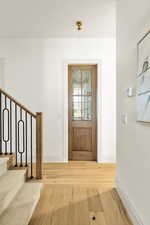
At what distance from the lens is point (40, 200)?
2725 millimetres

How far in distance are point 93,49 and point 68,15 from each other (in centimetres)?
124

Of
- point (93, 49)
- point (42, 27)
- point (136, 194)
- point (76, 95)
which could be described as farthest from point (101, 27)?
point (136, 194)

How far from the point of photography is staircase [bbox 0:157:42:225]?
6.82ft

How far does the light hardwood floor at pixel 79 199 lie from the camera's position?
228cm

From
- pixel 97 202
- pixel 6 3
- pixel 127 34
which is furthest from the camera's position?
pixel 6 3

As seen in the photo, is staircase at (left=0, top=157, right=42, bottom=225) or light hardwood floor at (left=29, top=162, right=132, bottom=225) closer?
staircase at (left=0, top=157, right=42, bottom=225)

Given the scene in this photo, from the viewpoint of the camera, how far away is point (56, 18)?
12.0ft

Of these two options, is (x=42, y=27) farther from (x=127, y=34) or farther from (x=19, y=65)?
(x=127, y=34)

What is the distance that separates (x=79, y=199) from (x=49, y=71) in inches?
115

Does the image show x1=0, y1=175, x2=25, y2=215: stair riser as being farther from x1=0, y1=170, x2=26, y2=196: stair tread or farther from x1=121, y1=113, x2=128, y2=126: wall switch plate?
x1=121, y1=113, x2=128, y2=126: wall switch plate

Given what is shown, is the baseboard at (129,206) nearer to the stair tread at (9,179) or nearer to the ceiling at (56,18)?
the stair tread at (9,179)

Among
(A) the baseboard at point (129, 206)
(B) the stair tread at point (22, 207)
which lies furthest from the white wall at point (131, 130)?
(B) the stair tread at point (22, 207)

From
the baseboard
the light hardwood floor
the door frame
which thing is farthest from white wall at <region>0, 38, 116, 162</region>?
the baseboard

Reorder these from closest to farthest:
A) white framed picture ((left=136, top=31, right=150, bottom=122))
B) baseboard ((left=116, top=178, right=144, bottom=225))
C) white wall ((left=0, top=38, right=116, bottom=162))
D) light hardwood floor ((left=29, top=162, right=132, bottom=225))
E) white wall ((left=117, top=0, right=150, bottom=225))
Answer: white framed picture ((left=136, top=31, right=150, bottom=122))
white wall ((left=117, top=0, right=150, bottom=225))
baseboard ((left=116, top=178, right=144, bottom=225))
light hardwood floor ((left=29, top=162, right=132, bottom=225))
white wall ((left=0, top=38, right=116, bottom=162))
